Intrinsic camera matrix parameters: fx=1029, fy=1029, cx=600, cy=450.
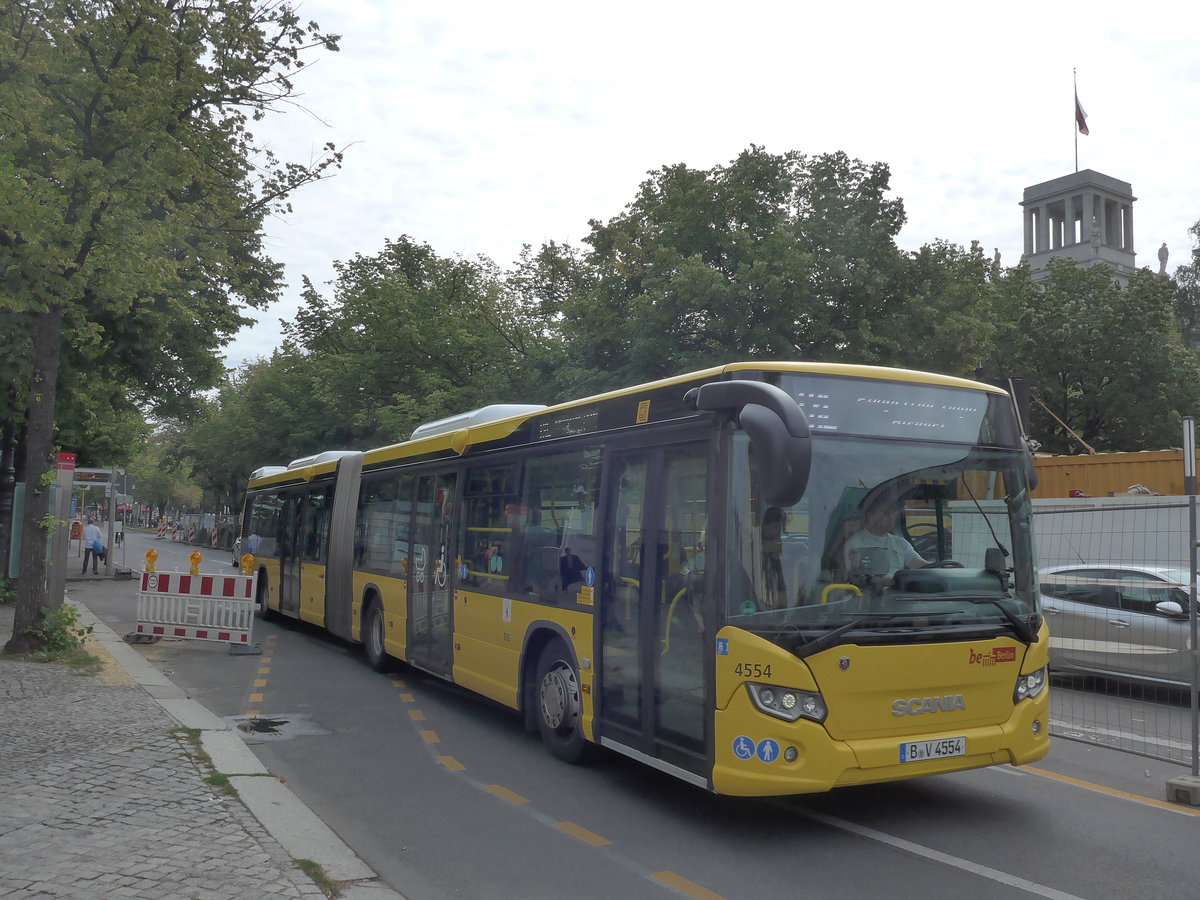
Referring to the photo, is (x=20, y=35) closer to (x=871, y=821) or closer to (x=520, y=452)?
(x=520, y=452)

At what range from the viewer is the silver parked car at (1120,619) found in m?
9.24

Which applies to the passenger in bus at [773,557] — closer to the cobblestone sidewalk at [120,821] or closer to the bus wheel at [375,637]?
the cobblestone sidewalk at [120,821]

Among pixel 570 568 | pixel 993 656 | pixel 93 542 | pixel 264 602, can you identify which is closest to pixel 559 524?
pixel 570 568

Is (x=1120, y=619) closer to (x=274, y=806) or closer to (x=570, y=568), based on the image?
(x=570, y=568)

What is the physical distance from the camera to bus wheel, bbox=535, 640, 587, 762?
8016mm

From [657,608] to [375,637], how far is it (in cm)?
725

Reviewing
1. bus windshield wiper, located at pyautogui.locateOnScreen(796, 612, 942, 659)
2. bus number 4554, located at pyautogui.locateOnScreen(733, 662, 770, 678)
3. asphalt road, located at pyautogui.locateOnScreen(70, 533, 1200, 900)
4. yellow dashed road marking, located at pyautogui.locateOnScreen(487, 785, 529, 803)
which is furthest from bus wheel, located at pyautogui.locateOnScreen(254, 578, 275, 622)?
bus windshield wiper, located at pyautogui.locateOnScreen(796, 612, 942, 659)

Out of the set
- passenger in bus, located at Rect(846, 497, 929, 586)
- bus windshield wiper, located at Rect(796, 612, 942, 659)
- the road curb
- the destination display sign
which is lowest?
the road curb

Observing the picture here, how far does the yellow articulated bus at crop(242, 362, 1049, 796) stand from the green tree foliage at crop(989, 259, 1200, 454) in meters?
30.8

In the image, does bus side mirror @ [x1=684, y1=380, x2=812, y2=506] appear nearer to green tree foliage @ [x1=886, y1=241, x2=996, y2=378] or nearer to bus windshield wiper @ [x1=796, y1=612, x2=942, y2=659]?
bus windshield wiper @ [x1=796, y1=612, x2=942, y2=659]

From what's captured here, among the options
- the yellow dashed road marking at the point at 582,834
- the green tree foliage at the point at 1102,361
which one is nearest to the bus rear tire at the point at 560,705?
the yellow dashed road marking at the point at 582,834

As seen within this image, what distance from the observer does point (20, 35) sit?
480 inches

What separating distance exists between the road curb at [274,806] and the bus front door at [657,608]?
2.07m

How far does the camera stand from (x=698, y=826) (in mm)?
6559
